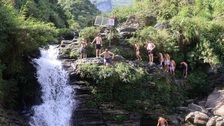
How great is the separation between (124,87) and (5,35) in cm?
684

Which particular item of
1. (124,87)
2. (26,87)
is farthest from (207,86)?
(26,87)

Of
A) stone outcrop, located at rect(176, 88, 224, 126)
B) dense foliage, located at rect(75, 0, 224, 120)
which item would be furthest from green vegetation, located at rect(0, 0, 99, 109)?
stone outcrop, located at rect(176, 88, 224, 126)

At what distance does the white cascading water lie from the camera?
52.7ft

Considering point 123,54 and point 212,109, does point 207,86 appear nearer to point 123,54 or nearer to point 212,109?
point 212,109

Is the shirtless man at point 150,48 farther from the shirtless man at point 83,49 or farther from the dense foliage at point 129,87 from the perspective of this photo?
the shirtless man at point 83,49

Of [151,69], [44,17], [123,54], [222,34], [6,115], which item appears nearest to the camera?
[6,115]

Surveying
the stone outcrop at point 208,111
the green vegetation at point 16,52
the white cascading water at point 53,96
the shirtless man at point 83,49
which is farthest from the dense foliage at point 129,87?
the green vegetation at point 16,52

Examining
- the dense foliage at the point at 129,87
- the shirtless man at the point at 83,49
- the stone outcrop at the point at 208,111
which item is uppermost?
the shirtless man at the point at 83,49

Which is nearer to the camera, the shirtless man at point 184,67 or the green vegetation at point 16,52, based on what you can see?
the green vegetation at point 16,52

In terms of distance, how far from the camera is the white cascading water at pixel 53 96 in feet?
52.7

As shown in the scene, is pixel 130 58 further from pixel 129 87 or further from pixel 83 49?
pixel 129 87

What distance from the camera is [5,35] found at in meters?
16.0

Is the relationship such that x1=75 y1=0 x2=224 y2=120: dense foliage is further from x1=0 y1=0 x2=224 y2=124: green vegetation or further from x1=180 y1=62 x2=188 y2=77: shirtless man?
x1=180 y1=62 x2=188 y2=77: shirtless man

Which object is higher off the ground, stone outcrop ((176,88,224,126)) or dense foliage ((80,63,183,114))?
dense foliage ((80,63,183,114))
